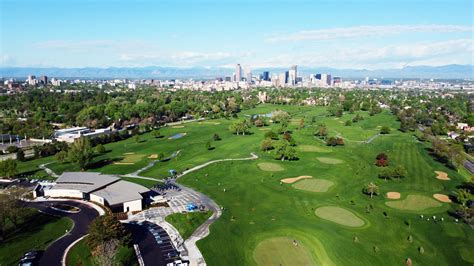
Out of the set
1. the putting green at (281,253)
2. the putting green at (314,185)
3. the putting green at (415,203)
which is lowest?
the putting green at (415,203)

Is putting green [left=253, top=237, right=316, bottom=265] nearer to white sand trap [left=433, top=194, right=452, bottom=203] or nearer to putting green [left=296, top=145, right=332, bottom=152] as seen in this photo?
white sand trap [left=433, top=194, right=452, bottom=203]

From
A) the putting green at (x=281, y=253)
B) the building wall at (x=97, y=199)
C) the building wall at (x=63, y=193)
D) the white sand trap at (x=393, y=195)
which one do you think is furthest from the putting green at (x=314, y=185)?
the building wall at (x=63, y=193)

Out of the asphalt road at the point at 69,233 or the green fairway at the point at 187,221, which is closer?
the asphalt road at the point at 69,233

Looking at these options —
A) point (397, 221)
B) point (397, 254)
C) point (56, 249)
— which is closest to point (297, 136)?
point (397, 221)

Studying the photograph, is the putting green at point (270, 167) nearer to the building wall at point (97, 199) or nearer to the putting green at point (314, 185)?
the putting green at point (314, 185)

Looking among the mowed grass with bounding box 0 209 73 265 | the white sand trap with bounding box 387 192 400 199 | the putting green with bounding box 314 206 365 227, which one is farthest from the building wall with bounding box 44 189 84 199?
the white sand trap with bounding box 387 192 400 199

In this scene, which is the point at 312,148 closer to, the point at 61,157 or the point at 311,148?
the point at 311,148
